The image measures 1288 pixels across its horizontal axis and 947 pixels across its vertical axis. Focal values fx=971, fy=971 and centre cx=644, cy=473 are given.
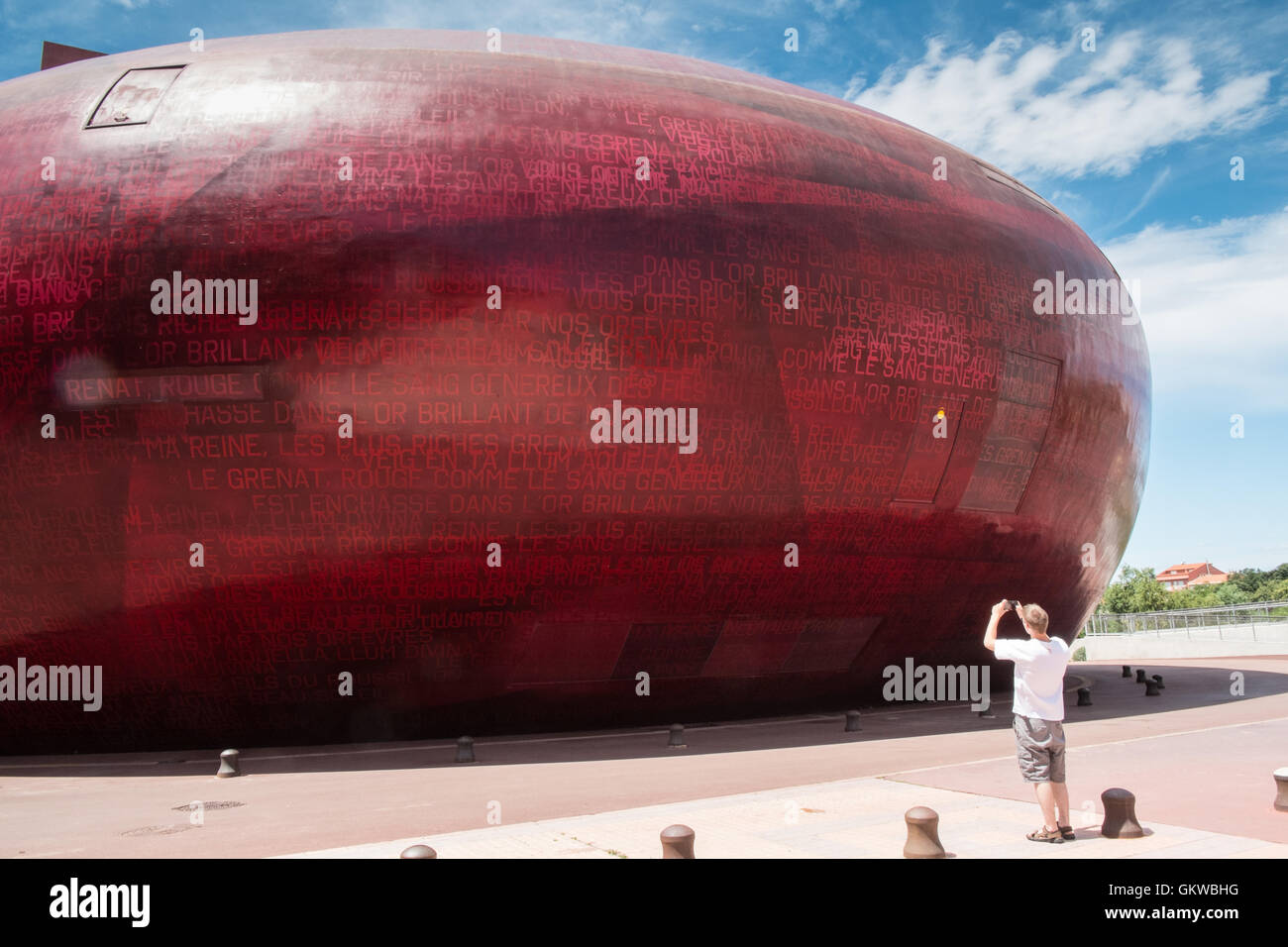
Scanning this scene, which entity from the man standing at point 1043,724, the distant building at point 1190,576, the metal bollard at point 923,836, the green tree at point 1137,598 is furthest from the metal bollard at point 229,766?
the distant building at point 1190,576

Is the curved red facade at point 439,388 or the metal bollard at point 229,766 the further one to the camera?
the curved red facade at point 439,388

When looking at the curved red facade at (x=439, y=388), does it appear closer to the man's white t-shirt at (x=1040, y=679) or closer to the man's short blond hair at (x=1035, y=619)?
the man's short blond hair at (x=1035, y=619)

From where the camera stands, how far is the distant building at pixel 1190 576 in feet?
517

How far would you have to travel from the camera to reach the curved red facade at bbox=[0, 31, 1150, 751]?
11727 mm

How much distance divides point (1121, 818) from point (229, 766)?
8.78 m

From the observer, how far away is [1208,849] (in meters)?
5.63

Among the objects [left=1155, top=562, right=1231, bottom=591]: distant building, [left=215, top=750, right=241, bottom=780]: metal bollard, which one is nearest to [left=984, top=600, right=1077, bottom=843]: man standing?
[left=215, top=750, right=241, bottom=780]: metal bollard

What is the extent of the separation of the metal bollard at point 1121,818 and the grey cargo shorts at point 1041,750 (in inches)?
12.7

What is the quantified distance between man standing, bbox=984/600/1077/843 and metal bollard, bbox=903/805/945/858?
101 cm

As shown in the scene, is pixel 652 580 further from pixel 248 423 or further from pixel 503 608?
pixel 248 423

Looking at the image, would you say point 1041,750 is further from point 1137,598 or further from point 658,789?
point 1137,598

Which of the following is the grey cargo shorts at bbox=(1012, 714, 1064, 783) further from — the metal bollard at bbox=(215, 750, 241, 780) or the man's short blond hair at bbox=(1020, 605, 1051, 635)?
the metal bollard at bbox=(215, 750, 241, 780)

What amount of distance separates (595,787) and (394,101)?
9124 millimetres
